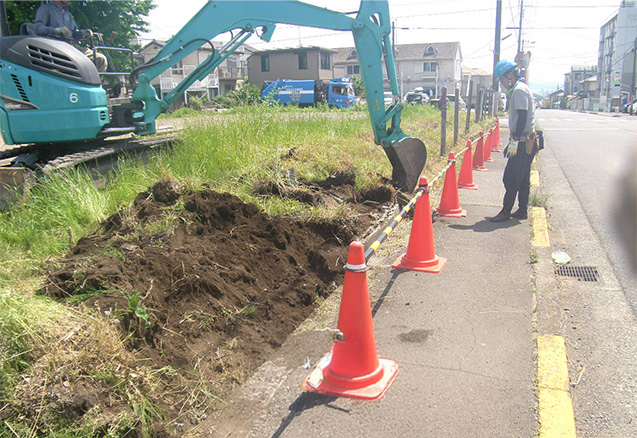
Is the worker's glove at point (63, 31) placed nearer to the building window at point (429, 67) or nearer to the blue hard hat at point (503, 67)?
the blue hard hat at point (503, 67)

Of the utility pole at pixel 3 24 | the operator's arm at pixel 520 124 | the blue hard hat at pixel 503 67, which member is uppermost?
the utility pole at pixel 3 24

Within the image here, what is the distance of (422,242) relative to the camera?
5.41 m

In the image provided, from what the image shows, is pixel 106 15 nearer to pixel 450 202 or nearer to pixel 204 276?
pixel 450 202

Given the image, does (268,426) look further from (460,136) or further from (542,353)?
(460,136)

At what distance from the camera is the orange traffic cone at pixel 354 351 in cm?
329

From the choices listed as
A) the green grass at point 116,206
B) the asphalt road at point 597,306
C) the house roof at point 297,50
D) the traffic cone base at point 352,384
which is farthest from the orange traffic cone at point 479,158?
the house roof at point 297,50

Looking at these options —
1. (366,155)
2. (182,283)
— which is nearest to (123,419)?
(182,283)

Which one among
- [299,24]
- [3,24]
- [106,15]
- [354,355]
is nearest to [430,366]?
[354,355]

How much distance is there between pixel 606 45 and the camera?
306 ft

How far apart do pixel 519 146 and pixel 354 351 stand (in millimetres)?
5017

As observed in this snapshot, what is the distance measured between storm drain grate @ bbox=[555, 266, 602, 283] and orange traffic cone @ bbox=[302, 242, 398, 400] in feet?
9.71

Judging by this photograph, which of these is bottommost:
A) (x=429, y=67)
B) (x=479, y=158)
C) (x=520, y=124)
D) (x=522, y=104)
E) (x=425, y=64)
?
(x=479, y=158)

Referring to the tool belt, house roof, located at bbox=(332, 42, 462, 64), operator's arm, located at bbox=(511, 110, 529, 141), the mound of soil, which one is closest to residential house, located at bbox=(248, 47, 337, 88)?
house roof, located at bbox=(332, 42, 462, 64)

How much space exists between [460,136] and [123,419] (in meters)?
16.0
